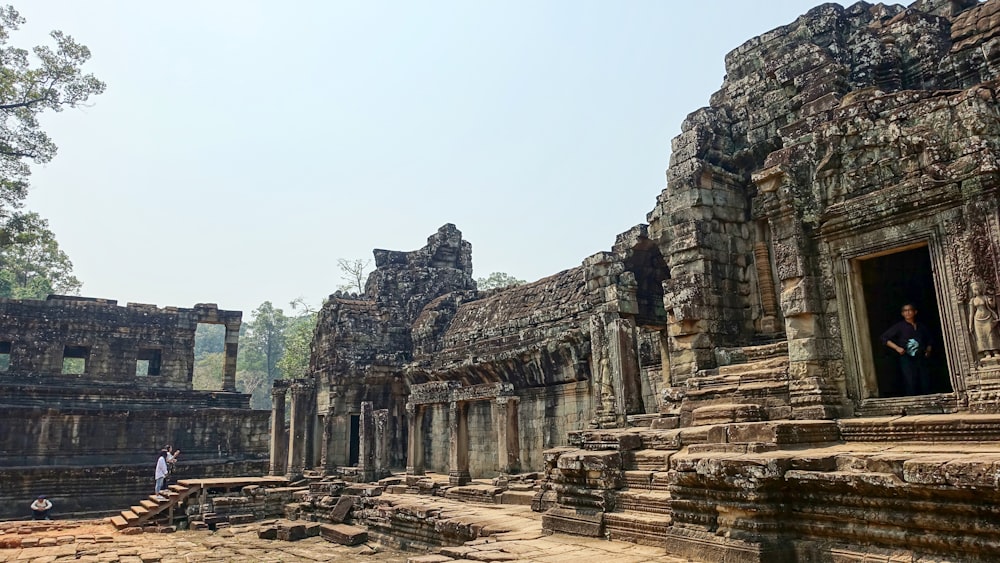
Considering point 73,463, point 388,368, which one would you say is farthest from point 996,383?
point 73,463

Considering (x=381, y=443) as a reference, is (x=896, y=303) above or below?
above

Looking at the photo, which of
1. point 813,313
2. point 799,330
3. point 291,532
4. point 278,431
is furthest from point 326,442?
point 813,313

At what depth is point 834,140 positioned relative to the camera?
25.1 feet

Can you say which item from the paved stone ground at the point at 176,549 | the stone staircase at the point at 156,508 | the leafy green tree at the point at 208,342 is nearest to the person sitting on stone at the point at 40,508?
the stone staircase at the point at 156,508

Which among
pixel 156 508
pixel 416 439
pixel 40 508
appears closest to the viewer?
pixel 156 508

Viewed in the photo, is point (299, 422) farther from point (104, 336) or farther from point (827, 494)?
point (827, 494)

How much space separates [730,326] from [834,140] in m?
3.75

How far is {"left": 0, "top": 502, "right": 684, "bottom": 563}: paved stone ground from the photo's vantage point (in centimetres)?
704

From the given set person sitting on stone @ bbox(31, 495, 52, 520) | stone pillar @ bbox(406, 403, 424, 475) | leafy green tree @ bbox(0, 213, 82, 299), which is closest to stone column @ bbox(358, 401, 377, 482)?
stone pillar @ bbox(406, 403, 424, 475)

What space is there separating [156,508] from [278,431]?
20.0ft

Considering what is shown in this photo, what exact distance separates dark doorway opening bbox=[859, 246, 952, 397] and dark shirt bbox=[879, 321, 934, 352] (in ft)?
0.63

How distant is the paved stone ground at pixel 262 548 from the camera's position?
7035 mm

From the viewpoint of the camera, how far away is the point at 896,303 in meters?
8.20

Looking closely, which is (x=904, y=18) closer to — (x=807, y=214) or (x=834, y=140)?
(x=834, y=140)
